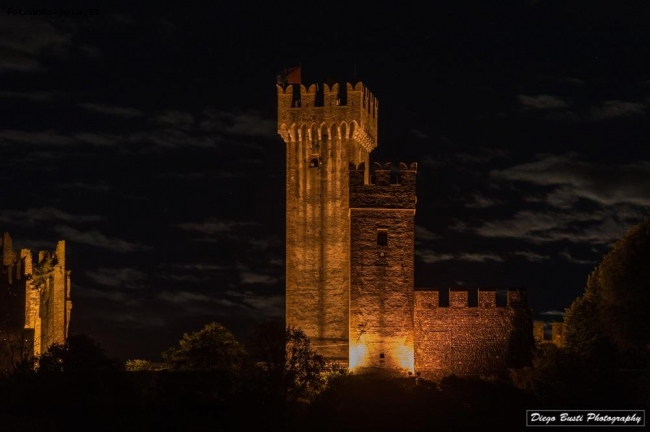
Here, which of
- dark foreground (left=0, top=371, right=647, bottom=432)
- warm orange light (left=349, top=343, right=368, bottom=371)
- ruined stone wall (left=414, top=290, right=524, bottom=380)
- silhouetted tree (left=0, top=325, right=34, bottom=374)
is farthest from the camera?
warm orange light (left=349, top=343, right=368, bottom=371)

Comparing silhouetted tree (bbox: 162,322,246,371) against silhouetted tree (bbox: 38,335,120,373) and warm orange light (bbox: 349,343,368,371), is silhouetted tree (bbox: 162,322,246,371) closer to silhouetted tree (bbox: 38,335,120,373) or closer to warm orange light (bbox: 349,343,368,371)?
silhouetted tree (bbox: 38,335,120,373)

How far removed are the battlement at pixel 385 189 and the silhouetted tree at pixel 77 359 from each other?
1303 centimetres

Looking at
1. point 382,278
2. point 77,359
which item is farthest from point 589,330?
point 77,359

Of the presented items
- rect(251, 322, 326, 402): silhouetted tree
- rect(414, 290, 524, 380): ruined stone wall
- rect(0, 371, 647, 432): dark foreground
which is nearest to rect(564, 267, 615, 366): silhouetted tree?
rect(0, 371, 647, 432): dark foreground

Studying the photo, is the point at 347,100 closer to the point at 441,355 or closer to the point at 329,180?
the point at 329,180

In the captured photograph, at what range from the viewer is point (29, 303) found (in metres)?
72.2

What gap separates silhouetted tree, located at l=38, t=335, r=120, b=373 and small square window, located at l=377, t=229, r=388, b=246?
1272cm

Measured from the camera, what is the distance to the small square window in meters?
71.3

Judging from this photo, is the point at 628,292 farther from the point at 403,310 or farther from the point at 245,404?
the point at 245,404

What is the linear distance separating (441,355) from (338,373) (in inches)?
179

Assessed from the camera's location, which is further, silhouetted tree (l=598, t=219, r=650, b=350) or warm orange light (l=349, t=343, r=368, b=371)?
warm orange light (l=349, t=343, r=368, b=371)

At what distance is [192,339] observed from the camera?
68.6 m

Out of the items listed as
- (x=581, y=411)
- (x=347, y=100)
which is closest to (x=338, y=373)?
(x=581, y=411)

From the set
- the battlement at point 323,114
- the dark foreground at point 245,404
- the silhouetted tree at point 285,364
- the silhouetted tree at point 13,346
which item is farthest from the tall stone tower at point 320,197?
the silhouetted tree at point 13,346
